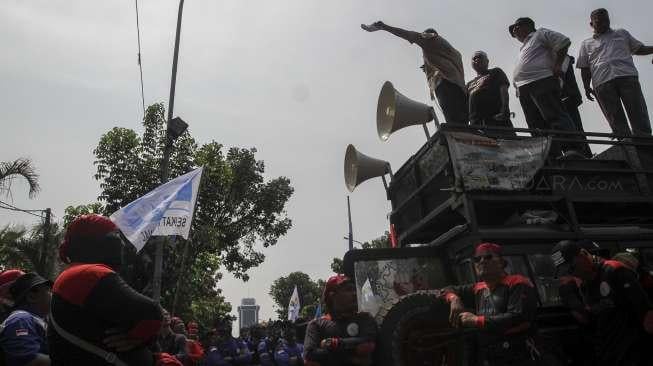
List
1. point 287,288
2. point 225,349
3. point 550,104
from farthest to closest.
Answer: point 287,288
point 225,349
point 550,104

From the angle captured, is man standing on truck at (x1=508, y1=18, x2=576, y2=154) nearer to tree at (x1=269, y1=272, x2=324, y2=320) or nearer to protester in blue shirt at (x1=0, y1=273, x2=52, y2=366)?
protester in blue shirt at (x1=0, y1=273, x2=52, y2=366)

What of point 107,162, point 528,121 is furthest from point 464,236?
point 107,162

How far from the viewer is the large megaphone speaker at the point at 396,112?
6.73m

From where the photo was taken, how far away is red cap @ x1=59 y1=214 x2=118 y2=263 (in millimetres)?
2701

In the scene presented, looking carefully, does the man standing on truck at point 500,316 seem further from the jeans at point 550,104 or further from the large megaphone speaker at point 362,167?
the large megaphone speaker at point 362,167

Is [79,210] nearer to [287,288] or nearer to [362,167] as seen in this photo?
[362,167]

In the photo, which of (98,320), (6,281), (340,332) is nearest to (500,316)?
(340,332)

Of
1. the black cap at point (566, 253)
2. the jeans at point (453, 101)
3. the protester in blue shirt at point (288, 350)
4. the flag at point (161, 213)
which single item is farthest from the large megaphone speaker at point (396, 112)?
the protester in blue shirt at point (288, 350)

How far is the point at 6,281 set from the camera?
14.4 feet

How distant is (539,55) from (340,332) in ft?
15.0

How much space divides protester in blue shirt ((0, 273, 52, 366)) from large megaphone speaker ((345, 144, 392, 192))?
4.36 meters

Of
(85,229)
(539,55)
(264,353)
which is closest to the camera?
(85,229)

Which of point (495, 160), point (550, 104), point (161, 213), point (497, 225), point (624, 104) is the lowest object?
point (497, 225)

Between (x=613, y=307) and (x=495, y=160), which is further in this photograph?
(x=495, y=160)
